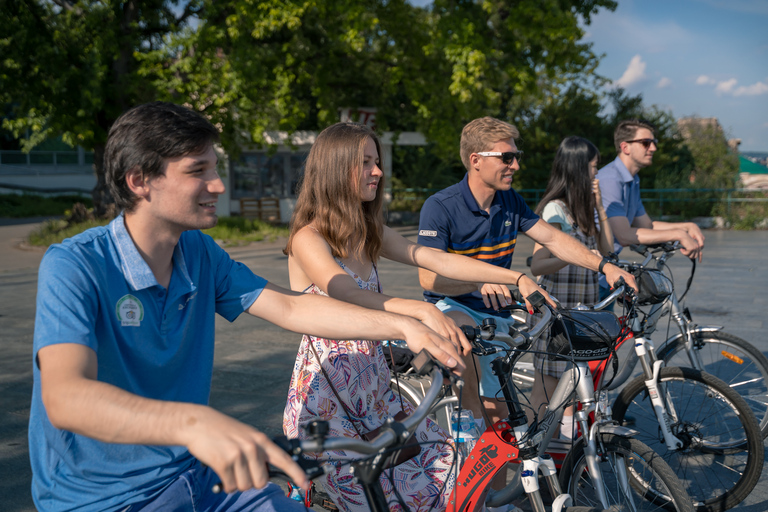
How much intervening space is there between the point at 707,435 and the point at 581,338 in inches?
71.8

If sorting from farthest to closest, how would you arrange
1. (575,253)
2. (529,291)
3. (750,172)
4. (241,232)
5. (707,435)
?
(750,172), (241,232), (707,435), (575,253), (529,291)

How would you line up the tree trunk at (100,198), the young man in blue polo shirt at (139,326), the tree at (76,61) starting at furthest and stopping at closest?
the tree trunk at (100,198) → the tree at (76,61) → the young man in blue polo shirt at (139,326)

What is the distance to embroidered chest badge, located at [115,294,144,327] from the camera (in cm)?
173

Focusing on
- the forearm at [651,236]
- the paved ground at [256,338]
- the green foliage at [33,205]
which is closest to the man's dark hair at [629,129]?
the forearm at [651,236]

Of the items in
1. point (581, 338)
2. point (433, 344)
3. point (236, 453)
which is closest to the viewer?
point (236, 453)

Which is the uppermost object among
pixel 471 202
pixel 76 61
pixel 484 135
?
pixel 76 61

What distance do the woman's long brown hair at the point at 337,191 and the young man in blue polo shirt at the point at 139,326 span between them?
62 cm

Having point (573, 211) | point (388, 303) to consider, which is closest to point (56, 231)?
point (573, 211)

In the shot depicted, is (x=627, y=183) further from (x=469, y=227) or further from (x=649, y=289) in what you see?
(x=469, y=227)

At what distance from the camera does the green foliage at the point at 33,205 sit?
26.5 m

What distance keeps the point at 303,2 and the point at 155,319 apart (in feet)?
49.0

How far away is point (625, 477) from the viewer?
8.71 feet

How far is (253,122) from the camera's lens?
16.6 m

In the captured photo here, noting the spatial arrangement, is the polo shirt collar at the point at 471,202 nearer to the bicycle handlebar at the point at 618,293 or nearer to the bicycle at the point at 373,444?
the bicycle handlebar at the point at 618,293
